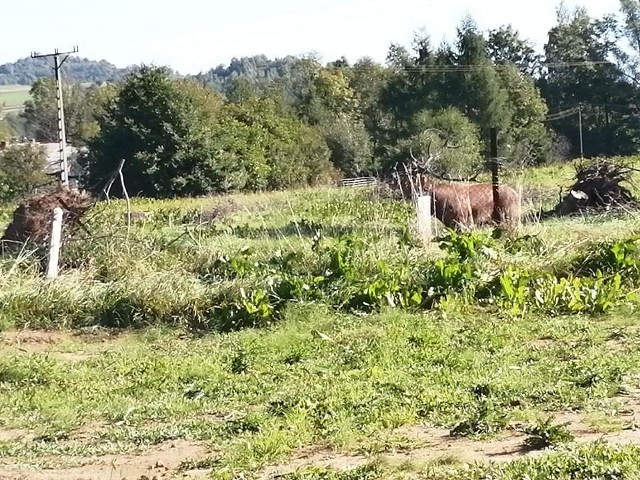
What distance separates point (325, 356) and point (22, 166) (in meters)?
46.6

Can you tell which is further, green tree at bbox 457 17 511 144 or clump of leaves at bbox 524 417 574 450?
green tree at bbox 457 17 511 144

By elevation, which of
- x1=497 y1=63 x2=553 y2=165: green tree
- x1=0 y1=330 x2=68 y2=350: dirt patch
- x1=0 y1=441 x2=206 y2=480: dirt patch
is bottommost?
x1=0 y1=441 x2=206 y2=480: dirt patch

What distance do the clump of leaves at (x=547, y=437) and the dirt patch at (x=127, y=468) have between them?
1.71 meters

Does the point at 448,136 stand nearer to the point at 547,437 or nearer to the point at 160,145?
the point at 160,145

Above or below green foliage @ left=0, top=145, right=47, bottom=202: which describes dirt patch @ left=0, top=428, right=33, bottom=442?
below

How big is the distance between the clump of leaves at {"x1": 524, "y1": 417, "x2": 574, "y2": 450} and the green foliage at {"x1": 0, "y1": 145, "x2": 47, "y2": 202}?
46.8 meters

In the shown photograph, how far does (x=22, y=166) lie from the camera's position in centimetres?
5069

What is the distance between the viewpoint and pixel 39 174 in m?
50.0

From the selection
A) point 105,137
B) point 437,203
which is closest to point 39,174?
point 105,137

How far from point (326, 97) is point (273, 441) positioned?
60.9 meters

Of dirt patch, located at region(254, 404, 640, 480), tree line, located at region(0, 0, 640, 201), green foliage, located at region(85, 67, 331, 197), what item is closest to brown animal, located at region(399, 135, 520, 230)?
dirt patch, located at region(254, 404, 640, 480)

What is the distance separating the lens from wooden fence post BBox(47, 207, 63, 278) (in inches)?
401

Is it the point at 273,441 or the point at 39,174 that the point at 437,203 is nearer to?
the point at 273,441

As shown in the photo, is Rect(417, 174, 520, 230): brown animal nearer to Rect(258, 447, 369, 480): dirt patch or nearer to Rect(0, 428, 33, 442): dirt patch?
Rect(0, 428, 33, 442): dirt patch
